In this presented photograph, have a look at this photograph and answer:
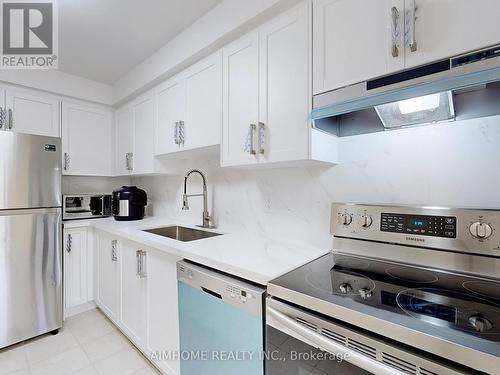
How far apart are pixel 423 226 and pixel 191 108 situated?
1.57m

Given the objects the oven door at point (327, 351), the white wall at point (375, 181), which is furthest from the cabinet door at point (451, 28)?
the oven door at point (327, 351)

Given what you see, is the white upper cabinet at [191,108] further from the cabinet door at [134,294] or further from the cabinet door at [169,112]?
the cabinet door at [134,294]

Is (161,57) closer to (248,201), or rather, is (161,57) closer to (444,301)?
(248,201)

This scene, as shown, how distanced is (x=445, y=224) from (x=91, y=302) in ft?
9.73

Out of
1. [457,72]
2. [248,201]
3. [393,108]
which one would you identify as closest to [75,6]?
[248,201]

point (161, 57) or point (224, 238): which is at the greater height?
point (161, 57)

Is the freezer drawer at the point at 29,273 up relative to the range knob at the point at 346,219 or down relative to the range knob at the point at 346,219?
down

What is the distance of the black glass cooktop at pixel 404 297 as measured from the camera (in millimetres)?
587

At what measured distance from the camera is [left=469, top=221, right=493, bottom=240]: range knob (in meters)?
0.88

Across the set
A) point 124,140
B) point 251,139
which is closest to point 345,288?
point 251,139

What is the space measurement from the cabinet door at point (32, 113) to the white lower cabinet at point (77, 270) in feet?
3.29

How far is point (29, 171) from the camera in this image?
1.88 m

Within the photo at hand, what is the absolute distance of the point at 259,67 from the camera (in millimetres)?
1356

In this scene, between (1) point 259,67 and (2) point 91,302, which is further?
(2) point 91,302
